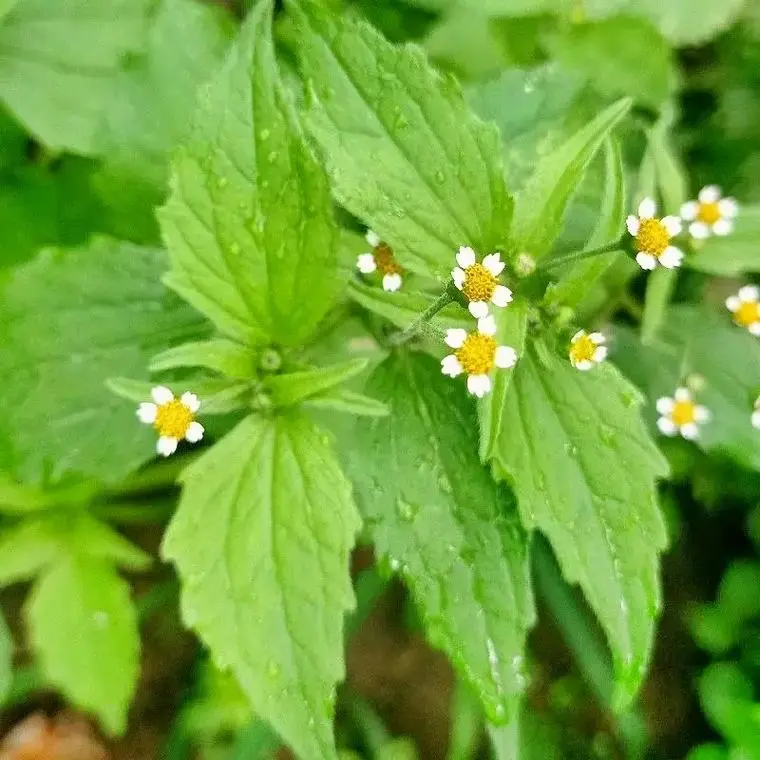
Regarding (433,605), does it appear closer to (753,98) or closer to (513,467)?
(513,467)

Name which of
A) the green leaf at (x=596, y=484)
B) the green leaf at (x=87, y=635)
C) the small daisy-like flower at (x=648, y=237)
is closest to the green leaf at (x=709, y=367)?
the green leaf at (x=596, y=484)

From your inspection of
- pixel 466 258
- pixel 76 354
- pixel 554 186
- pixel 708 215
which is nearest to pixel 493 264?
pixel 466 258

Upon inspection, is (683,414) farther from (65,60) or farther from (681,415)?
(65,60)

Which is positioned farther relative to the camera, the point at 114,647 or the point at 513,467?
the point at 114,647

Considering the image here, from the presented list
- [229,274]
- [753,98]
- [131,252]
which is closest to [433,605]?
[229,274]

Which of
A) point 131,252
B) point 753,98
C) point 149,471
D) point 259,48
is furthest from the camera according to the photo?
point 753,98

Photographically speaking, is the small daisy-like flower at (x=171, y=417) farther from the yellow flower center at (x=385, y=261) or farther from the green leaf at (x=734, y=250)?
the green leaf at (x=734, y=250)
